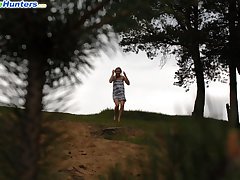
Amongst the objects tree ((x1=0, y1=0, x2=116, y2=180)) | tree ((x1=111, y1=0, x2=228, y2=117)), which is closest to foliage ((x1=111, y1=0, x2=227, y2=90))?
tree ((x1=111, y1=0, x2=228, y2=117))

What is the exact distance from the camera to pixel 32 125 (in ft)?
5.39

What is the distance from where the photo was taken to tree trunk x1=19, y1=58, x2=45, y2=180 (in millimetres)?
1626

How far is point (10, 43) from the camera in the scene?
1.79m

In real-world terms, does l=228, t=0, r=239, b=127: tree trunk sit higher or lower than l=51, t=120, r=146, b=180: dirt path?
higher

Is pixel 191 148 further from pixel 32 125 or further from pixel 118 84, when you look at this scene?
pixel 118 84

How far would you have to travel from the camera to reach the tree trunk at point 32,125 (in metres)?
1.63

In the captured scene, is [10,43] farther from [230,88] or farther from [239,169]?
[230,88]

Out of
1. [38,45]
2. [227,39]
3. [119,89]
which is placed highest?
[227,39]

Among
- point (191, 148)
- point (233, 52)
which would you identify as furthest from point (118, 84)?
point (191, 148)

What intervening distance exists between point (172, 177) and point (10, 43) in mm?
1079

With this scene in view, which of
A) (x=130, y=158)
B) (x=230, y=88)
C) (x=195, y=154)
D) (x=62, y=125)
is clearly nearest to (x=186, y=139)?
(x=195, y=154)

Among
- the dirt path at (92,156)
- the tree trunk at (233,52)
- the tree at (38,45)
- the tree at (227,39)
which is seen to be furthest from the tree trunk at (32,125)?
the tree at (227,39)

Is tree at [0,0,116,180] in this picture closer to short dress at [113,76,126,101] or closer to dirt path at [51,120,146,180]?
dirt path at [51,120,146,180]

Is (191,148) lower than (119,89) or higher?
lower
